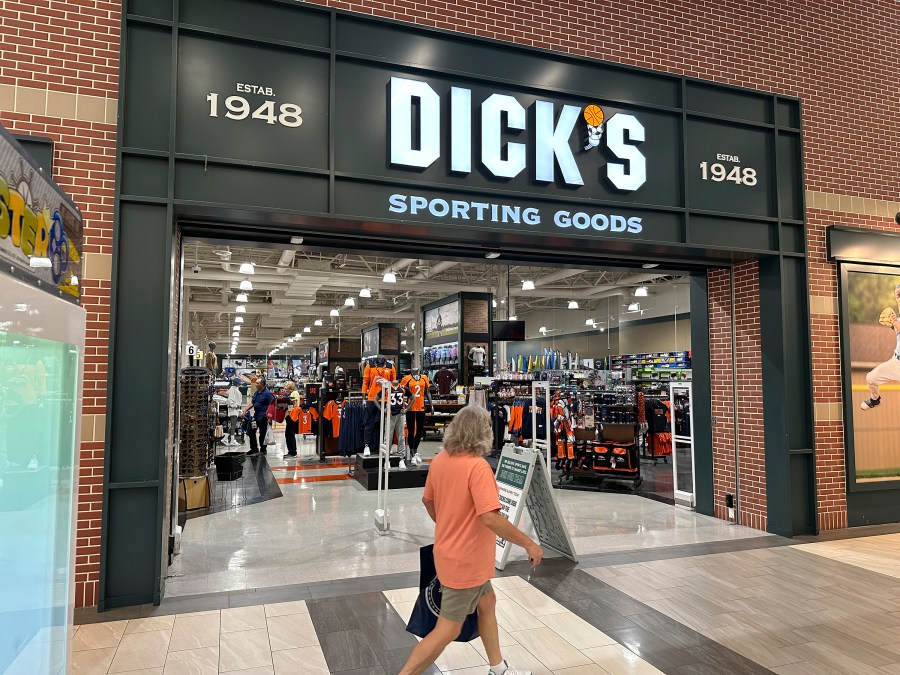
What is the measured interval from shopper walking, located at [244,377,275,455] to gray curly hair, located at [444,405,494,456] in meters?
9.71

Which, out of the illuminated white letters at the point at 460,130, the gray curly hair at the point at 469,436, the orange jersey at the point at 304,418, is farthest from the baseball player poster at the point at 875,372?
the orange jersey at the point at 304,418

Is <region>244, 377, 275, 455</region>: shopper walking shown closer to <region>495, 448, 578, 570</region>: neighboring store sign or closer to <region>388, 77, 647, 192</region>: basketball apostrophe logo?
<region>495, 448, 578, 570</region>: neighboring store sign

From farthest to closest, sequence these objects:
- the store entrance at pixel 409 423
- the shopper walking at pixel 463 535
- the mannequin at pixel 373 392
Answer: the mannequin at pixel 373 392, the store entrance at pixel 409 423, the shopper walking at pixel 463 535

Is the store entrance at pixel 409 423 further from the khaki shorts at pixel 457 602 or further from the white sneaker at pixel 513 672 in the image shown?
the khaki shorts at pixel 457 602

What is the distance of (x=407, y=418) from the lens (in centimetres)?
1020

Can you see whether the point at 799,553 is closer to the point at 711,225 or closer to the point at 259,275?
the point at 711,225

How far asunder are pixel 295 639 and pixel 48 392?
267 cm

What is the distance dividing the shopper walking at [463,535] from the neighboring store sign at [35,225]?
175 centimetres

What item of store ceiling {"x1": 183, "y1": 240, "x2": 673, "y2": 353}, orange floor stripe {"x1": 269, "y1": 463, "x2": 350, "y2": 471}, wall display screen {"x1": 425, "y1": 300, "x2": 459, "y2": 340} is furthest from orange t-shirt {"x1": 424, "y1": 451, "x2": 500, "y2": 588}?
wall display screen {"x1": 425, "y1": 300, "x2": 459, "y2": 340}

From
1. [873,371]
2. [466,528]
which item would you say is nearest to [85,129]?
[466,528]

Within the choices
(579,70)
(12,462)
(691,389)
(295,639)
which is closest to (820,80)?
(579,70)

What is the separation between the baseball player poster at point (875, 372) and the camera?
657cm

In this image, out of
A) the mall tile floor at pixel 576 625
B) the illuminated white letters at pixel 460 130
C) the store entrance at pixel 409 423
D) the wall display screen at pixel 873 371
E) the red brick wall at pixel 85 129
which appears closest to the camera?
the mall tile floor at pixel 576 625

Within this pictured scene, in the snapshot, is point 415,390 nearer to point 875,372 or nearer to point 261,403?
point 261,403
